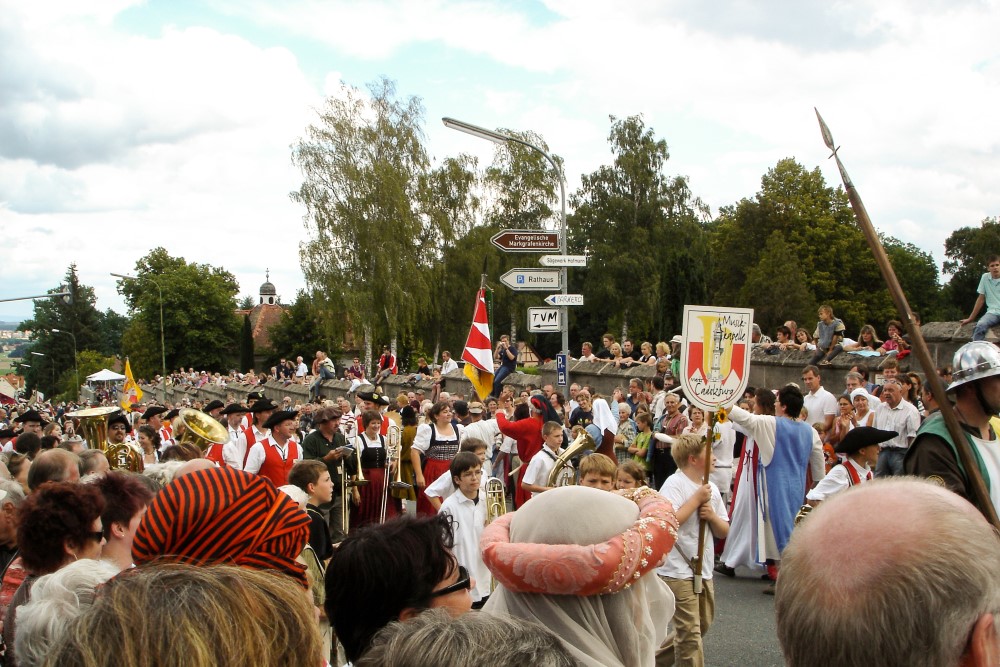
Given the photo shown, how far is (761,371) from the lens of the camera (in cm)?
1641

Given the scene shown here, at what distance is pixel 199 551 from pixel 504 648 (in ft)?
3.75

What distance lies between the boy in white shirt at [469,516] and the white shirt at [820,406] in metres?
5.89

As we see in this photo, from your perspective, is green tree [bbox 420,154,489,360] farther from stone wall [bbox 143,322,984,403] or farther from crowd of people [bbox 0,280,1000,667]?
crowd of people [bbox 0,280,1000,667]

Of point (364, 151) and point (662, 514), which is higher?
point (364, 151)

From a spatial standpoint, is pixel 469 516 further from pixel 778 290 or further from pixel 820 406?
pixel 778 290

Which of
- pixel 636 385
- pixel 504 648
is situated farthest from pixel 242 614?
pixel 636 385

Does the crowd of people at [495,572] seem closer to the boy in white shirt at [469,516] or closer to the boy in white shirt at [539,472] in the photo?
the boy in white shirt at [469,516]

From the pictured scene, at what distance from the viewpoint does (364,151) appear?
4100 cm

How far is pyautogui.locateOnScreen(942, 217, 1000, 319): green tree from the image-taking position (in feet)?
173


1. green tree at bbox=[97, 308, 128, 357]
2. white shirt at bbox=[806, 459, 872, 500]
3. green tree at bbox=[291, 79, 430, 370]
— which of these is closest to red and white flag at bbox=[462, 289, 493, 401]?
white shirt at bbox=[806, 459, 872, 500]

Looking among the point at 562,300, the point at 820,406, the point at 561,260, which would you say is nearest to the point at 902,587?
the point at 820,406

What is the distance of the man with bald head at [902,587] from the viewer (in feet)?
4.41

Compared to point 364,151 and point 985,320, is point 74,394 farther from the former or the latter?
point 985,320

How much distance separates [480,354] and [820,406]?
5.30 metres
